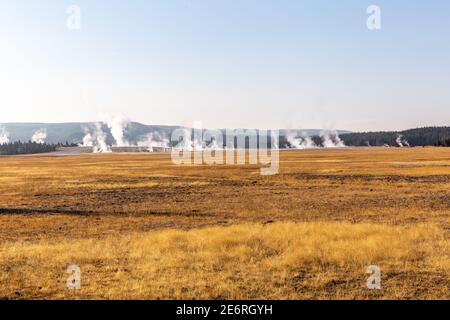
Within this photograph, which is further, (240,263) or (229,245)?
(229,245)

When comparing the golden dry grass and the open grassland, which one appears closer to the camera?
the golden dry grass

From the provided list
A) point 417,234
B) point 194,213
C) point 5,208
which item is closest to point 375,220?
point 417,234

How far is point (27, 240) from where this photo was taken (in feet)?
65.0

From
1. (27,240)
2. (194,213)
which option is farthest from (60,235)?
(194,213)

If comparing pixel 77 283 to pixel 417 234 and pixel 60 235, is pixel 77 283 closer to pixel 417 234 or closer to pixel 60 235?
pixel 60 235

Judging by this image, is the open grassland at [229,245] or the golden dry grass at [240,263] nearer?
the golden dry grass at [240,263]

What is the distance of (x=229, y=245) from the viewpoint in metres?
17.6

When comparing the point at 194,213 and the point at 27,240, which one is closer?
the point at 27,240

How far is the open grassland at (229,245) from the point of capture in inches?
487

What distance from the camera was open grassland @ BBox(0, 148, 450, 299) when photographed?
40.6 ft
